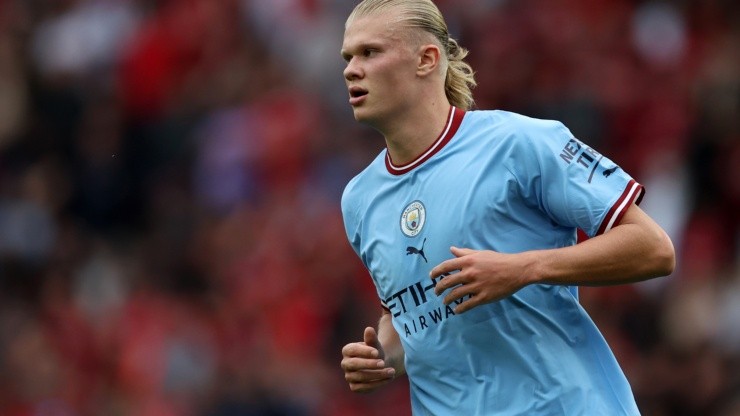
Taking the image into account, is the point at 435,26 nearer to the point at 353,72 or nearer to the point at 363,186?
the point at 353,72

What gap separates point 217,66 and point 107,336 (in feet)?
8.60

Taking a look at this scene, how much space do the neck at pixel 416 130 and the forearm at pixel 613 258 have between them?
0.75 meters

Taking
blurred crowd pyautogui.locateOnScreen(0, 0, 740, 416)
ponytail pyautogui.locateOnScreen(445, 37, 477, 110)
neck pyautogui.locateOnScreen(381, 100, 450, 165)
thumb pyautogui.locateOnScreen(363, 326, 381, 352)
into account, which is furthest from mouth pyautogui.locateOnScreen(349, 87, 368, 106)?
blurred crowd pyautogui.locateOnScreen(0, 0, 740, 416)

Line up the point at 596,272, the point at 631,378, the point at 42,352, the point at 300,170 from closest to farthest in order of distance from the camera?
1. the point at 596,272
2. the point at 631,378
3. the point at 42,352
4. the point at 300,170

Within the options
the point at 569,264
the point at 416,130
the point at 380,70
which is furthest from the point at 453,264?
the point at 380,70

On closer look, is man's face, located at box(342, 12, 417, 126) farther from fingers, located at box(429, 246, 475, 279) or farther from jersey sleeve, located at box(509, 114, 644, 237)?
fingers, located at box(429, 246, 475, 279)

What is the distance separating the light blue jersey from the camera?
4.35 m

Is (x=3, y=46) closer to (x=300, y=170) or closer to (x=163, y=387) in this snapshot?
(x=300, y=170)

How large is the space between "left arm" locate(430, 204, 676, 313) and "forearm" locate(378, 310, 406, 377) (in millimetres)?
641

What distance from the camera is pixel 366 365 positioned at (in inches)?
179

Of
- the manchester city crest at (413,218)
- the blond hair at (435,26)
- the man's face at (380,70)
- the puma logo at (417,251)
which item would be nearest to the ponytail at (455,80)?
the blond hair at (435,26)

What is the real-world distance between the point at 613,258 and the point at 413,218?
741 millimetres

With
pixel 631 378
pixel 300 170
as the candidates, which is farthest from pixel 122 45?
pixel 631 378

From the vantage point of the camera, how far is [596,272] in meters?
4.18
